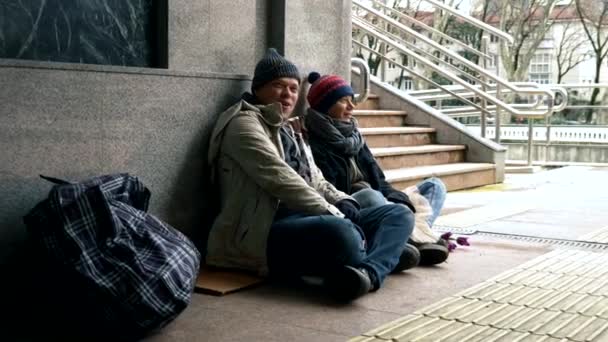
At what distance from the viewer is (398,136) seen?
9.64 meters

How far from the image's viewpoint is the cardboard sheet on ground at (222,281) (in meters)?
4.03

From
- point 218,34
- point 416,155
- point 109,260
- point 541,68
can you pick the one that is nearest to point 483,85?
point 416,155

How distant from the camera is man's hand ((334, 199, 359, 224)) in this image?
431 cm

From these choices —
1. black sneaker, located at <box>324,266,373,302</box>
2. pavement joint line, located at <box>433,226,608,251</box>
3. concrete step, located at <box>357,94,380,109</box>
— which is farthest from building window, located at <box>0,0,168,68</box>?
concrete step, located at <box>357,94,380,109</box>

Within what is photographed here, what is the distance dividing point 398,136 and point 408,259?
5.30 m

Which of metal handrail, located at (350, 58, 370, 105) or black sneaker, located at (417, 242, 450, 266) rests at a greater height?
metal handrail, located at (350, 58, 370, 105)

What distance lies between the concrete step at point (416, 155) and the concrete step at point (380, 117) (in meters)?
Result: 0.49

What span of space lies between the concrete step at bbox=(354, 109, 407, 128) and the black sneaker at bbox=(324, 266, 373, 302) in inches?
223

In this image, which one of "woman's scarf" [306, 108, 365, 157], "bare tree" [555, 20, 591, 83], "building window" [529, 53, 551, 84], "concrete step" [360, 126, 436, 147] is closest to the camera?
"woman's scarf" [306, 108, 365, 157]

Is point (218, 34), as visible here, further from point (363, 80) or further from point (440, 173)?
point (440, 173)

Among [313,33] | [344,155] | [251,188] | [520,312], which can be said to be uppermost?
[313,33]

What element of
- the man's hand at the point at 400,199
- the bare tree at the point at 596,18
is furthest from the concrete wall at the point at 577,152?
the man's hand at the point at 400,199

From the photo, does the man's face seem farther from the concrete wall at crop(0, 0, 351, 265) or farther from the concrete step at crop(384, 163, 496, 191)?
the concrete step at crop(384, 163, 496, 191)

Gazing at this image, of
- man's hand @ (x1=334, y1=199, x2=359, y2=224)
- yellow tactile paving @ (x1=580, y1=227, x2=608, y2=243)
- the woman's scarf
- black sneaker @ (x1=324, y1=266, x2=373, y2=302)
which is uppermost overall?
the woman's scarf
